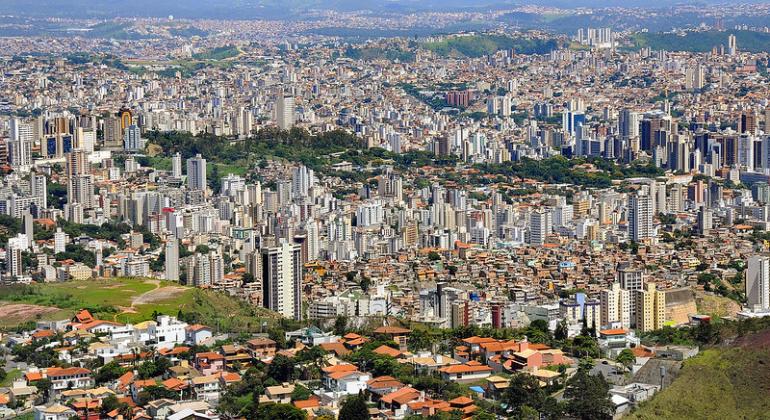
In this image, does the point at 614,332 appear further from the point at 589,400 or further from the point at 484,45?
the point at 484,45

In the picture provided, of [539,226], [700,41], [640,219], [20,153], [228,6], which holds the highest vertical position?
[228,6]

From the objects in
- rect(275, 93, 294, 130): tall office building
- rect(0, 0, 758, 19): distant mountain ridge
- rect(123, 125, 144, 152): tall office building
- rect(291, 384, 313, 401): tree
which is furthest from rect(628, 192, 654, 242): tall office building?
rect(0, 0, 758, 19): distant mountain ridge

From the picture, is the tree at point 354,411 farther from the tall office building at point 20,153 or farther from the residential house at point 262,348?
the tall office building at point 20,153

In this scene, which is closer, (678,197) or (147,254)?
(147,254)

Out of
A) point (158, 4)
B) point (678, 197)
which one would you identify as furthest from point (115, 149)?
point (158, 4)

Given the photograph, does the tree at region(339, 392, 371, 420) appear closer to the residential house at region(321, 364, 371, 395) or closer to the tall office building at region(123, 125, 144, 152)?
the residential house at region(321, 364, 371, 395)

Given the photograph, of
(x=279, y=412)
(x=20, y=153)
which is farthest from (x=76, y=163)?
(x=279, y=412)

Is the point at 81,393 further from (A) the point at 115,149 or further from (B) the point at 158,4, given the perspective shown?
(B) the point at 158,4
